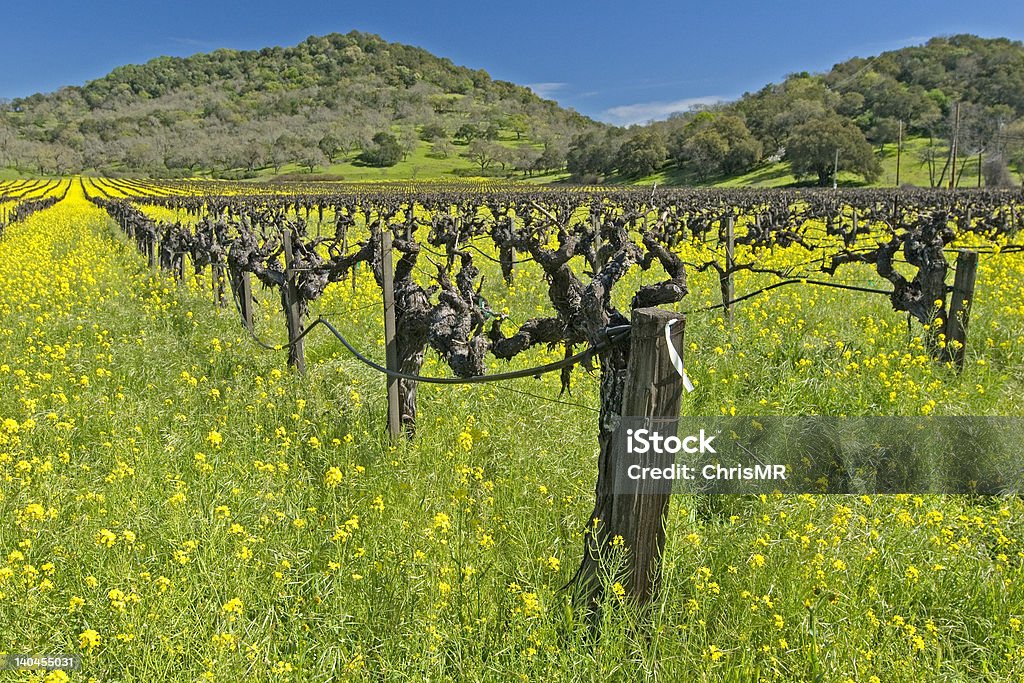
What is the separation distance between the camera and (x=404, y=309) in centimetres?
575

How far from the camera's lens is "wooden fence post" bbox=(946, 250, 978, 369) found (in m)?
6.81

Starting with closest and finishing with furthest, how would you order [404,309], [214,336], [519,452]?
1. [519,452]
2. [404,309]
3. [214,336]

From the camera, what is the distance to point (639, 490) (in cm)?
288

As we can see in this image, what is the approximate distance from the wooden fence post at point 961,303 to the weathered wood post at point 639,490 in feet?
17.9

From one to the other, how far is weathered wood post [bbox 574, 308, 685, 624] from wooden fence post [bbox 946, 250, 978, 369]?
545 centimetres

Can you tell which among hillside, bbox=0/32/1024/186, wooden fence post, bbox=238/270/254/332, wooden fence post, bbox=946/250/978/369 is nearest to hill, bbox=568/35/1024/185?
hillside, bbox=0/32/1024/186

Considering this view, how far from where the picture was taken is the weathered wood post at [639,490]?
2.70 m

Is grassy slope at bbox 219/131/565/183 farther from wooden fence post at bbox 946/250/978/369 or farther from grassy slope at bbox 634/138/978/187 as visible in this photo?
wooden fence post at bbox 946/250/978/369

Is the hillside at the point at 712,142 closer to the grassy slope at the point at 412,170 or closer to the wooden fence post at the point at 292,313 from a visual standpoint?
the grassy slope at the point at 412,170

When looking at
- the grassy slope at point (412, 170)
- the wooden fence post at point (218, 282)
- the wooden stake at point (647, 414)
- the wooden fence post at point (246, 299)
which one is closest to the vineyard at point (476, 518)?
the wooden stake at point (647, 414)

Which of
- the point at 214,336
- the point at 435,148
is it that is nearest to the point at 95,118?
the point at 435,148

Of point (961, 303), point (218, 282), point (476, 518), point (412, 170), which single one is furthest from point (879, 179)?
→ point (476, 518)

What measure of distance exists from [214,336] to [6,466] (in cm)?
475

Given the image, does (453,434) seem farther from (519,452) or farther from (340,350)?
(340,350)
